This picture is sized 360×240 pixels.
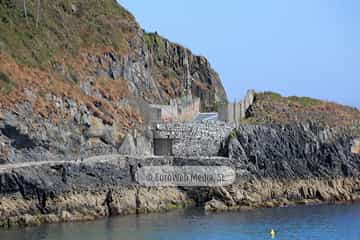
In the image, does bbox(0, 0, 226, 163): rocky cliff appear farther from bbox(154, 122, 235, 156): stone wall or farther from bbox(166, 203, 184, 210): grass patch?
bbox(166, 203, 184, 210): grass patch

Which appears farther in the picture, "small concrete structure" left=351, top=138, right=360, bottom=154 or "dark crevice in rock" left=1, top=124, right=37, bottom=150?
"small concrete structure" left=351, top=138, right=360, bottom=154

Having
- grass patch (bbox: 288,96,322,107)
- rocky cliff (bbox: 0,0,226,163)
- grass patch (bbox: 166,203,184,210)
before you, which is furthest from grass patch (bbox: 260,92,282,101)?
grass patch (bbox: 166,203,184,210)

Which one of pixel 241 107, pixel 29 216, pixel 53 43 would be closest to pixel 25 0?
pixel 53 43

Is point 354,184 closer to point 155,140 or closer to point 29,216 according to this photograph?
point 155,140

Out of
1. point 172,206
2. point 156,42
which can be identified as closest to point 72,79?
point 172,206

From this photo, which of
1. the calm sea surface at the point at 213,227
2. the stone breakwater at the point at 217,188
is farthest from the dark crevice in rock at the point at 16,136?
the calm sea surface at the point at 213,227

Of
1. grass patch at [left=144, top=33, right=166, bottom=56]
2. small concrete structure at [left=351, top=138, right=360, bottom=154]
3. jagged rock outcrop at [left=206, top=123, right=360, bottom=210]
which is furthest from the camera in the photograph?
grass patch at [left=144, top=33, right=166, bottom=56]

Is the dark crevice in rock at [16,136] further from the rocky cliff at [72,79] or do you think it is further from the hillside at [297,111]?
the hillside at [297,111]

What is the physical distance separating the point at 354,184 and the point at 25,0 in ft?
94.4

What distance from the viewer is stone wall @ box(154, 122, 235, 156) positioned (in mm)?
70000

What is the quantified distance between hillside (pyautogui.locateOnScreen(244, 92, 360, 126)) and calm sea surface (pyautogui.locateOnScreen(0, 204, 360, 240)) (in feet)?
40.6

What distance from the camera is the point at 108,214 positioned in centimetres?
6084

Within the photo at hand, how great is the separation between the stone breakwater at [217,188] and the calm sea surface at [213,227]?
1.67 metres

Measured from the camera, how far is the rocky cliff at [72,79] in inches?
2449
